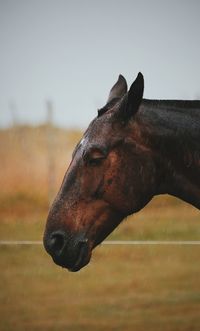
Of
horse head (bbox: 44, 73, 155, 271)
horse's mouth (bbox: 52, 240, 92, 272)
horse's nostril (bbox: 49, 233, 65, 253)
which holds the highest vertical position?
horse head (bbox: 44, 73, 155, 271)

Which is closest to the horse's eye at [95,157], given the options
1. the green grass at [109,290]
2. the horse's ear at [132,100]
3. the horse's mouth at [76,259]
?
the horse's ear at [132,100]

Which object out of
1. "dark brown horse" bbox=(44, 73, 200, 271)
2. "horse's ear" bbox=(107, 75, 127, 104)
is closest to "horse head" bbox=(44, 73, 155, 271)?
"dark brown horse" bbox=(44, 73, 200, 271)

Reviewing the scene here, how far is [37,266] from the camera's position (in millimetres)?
4492

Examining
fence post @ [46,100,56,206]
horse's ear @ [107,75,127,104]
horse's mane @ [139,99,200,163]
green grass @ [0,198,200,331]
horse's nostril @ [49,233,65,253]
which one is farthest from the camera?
fence post @ [46,100,56,206]

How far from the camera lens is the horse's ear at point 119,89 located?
2.07m

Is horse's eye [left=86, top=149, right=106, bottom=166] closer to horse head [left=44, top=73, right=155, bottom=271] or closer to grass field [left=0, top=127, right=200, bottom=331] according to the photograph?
horse head [left=44, top=73, right=155, bottom=271]

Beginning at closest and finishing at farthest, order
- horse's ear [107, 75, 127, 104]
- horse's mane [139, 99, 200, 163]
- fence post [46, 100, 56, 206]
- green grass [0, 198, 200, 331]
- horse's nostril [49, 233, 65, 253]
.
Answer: horse's nostril [49, 233, 65, 253], horse's mane [139, 99, 200, 163], horse's ear [107, 75, 127, 104], green grass [0, 198, 200, 331], fence post [46, 100, 56, 206]

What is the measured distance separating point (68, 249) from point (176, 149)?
451mm

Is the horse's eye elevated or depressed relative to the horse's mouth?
elevated

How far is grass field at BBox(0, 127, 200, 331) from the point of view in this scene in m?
3.51

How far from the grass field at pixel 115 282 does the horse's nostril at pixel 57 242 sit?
179cm

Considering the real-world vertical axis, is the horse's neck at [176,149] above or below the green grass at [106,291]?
Result: above

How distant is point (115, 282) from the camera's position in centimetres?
423

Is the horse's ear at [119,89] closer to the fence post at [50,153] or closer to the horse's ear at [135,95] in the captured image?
the horse's ear at [135,95]
